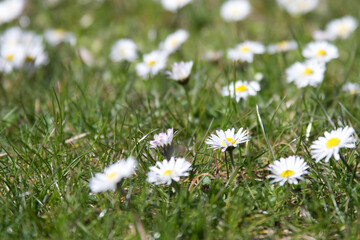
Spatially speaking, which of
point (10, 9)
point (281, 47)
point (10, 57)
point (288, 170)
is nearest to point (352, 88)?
point (281, 47)

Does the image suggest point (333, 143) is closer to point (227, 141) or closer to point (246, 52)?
point (227, 141)

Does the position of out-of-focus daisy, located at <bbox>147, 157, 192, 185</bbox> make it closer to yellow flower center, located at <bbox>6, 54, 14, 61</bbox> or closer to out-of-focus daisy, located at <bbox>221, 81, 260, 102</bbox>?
out-of-focus daisy, located at <bbox>221, 81, 260, 102</bbox>

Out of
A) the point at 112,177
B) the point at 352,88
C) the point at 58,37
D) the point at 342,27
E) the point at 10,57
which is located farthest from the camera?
the point at 58,37

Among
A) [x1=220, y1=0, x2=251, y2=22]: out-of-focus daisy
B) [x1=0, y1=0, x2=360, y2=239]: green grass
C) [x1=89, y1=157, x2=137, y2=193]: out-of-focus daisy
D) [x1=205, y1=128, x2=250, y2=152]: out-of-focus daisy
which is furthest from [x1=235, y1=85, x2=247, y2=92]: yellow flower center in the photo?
[x1=220, y1=0, x2=251, y2=22]: out-of-focus daisy

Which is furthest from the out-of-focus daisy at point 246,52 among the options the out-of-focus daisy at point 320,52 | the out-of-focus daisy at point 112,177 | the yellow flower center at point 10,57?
the yellow flower center at point 10,57

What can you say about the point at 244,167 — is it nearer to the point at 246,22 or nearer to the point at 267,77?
the point at 267,77

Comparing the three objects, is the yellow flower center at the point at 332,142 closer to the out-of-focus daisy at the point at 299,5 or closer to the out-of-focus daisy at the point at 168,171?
the out-of-focus daisy at the point at 168,171
